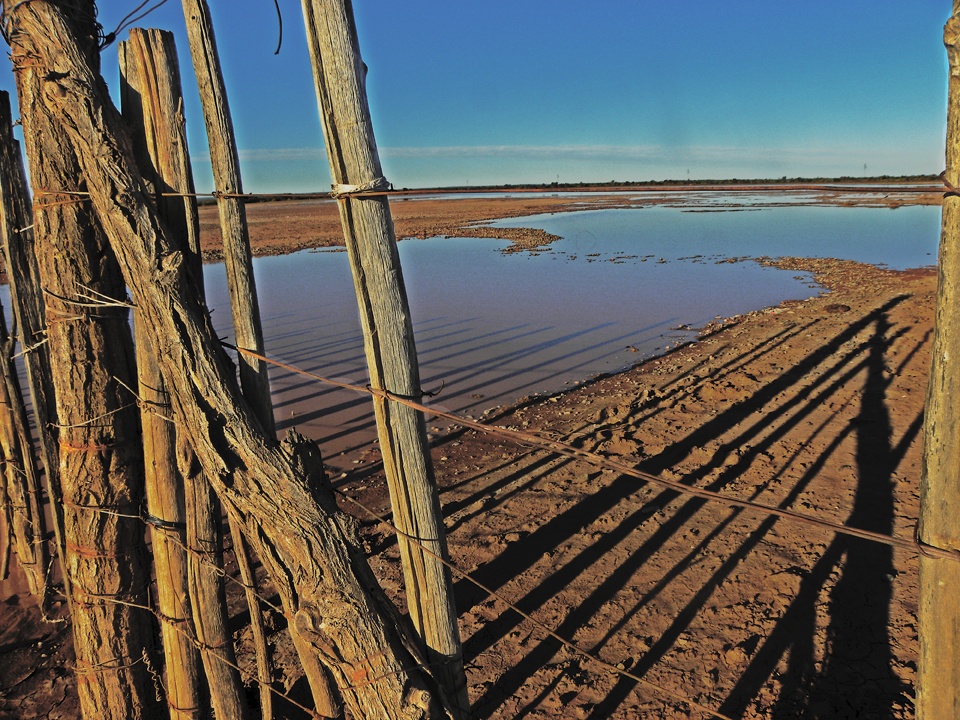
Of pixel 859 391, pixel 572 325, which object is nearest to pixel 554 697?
pixel 859 391

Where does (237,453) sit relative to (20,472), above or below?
above

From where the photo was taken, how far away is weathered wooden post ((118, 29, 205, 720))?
2453 mm

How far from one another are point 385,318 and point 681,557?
3.62 meters

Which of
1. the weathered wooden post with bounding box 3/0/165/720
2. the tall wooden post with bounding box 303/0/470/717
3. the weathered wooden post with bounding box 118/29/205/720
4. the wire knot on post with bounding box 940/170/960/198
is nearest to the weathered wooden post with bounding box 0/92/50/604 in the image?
the weathered wooden post with bounding box 3/0/165/720

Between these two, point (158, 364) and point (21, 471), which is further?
point (21, 471)

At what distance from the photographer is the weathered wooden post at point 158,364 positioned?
2.45 m

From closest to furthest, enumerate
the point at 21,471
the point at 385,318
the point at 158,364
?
1. the point at 385,318
2. the point at 158,364
3. the point at 21,471

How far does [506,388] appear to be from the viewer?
856 cm

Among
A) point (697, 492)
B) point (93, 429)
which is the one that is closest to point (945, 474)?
point (697, 492)

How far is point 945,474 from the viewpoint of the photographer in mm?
1376

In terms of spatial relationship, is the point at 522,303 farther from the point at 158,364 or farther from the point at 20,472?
the point at 158,364

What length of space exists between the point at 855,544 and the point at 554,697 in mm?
2562

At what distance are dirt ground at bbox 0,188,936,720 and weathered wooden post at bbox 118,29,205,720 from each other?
2.93 ft

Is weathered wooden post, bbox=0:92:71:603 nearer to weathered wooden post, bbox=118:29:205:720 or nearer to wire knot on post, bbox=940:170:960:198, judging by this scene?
weathered wooden post, bbox=118:29:205:720
